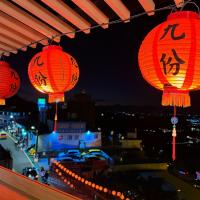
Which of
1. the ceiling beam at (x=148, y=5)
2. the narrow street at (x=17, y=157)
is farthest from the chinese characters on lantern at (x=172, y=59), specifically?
the narrow street at (x=17, y=157)

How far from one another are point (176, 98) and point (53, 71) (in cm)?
150

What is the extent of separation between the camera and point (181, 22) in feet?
6.72

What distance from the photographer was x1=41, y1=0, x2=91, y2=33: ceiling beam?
2.90 m

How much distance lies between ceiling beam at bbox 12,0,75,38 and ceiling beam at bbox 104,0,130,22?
839 millimetres

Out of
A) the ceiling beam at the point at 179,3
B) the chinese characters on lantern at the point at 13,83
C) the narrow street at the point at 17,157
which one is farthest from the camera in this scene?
the narrow street at the point at 17,157

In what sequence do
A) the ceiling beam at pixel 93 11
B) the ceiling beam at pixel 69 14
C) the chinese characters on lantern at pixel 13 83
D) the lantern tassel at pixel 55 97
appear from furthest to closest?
the chinese characters on lantern at pixel 13 83, the lantern tassel at pixel 55 97, the ceiling beam at pixel 69 14, the ceiling beam at pixel 93 11

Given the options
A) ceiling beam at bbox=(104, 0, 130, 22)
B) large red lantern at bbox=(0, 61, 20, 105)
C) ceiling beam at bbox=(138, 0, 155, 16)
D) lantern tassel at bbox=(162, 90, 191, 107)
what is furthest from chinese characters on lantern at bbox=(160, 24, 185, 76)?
large red lantern at bbox=(0, 61, 20, 105)

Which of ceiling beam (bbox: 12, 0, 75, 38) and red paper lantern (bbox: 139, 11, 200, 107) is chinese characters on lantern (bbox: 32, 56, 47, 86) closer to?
ceiling beam (bbox: 12, 0, 75, 38)

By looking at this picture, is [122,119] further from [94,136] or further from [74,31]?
[74,31]

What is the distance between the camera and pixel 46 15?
3.23 metres

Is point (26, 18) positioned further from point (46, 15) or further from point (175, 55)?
point (175, 55)

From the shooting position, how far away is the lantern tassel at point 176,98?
223 centimetres

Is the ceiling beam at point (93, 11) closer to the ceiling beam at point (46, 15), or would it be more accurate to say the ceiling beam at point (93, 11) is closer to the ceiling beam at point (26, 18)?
the ceiling beam at point (46, 15)

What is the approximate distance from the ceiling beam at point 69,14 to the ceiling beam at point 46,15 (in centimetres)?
18
